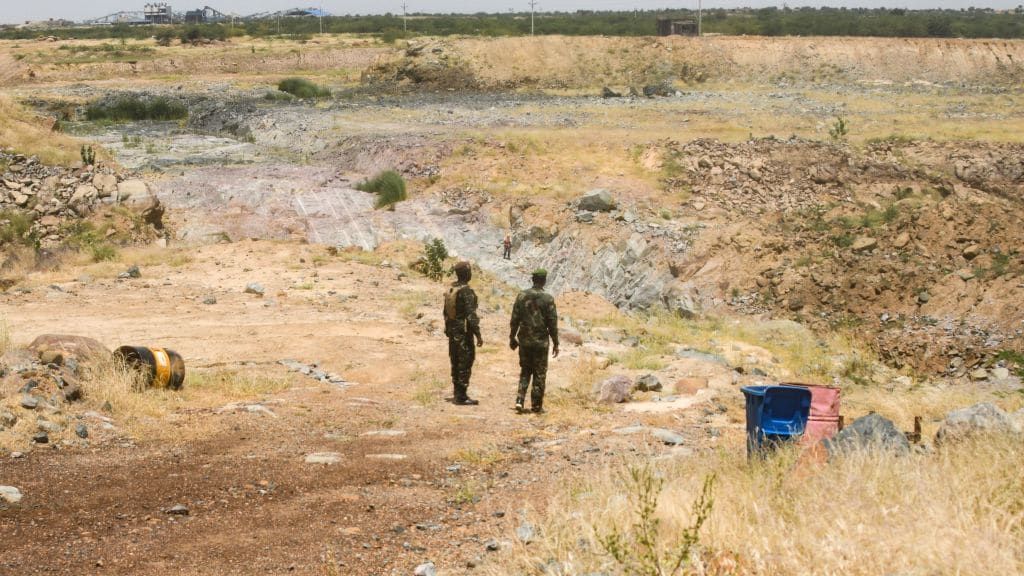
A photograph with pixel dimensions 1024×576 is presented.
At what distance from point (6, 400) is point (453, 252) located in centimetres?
1130

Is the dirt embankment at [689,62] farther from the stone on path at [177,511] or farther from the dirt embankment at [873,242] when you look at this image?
the stone on path at [177,511]

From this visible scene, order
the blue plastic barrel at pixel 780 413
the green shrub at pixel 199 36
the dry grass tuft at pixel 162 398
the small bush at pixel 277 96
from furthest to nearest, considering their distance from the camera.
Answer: the green shrub at pixel 199 36 → the small bush at pixel 277 96 → the dry grass tuft at pixel 162 398 → the blue plastic barrel at pixel 780 413

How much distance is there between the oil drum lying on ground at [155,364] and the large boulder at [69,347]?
0.78 ft

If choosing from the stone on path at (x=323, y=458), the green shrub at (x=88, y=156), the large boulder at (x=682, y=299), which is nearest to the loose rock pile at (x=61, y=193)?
the green shrub at (x=88, y=156)

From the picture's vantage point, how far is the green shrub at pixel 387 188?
21641mm

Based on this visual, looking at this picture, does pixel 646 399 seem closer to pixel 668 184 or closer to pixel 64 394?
pixel 64 394

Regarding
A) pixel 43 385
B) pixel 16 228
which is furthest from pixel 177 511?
pixel 16 228

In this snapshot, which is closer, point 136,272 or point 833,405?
point 833,405

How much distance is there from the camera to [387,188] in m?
21.8

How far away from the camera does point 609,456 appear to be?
7.04 meters

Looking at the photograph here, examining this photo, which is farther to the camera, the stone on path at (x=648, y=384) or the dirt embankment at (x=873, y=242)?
the dirt embankment at (x=873, y=242)

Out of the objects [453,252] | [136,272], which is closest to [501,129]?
[453,252]

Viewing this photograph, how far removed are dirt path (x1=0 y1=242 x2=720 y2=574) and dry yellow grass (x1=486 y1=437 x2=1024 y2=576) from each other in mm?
509

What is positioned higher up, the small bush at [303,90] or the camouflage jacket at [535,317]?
the small bush at [303,90]
